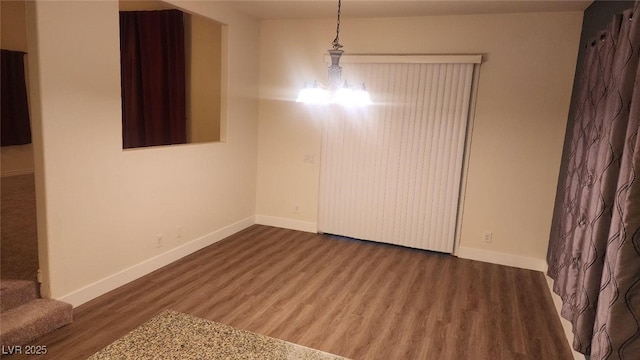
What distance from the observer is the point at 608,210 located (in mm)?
2061

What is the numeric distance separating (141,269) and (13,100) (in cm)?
409

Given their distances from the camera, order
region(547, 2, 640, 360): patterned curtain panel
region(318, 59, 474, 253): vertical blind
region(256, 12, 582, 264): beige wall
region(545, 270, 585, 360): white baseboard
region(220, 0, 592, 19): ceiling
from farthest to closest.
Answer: region(318, 59, 474, 253): vertical blind, region(256, 12, 582, 264): beige wall, region(220, 0, 592, 19): ceiling, region(545, 270, 585, 360): white baseboard, region(547, 2, 640, 360): patterned curtain panel

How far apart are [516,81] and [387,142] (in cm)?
152

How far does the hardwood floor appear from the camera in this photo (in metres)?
2.78

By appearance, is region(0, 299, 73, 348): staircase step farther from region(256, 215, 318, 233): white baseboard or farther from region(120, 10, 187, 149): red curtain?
region(120, 10, 187, 149): red curtain

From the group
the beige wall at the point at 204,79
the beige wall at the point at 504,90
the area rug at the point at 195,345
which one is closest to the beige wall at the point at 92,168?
the beige wall at the point at 204,79

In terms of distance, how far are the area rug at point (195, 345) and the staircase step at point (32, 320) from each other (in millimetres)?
1956

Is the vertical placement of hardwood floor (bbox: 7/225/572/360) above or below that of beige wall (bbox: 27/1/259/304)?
below

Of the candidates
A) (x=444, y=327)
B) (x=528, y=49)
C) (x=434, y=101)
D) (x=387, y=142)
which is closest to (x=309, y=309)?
(x=444, y=327)

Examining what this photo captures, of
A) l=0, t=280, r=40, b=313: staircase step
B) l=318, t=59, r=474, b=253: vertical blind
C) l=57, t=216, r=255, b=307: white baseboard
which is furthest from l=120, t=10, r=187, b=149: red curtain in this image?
l=0, t=280, r=40, b=313: staircase step

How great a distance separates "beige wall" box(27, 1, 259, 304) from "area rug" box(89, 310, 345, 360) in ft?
7.03

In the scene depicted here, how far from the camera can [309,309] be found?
127 inches

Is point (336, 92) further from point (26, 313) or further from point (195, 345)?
point (26, 313)

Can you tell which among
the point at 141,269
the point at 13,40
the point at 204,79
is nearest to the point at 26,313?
the point at 141,269
